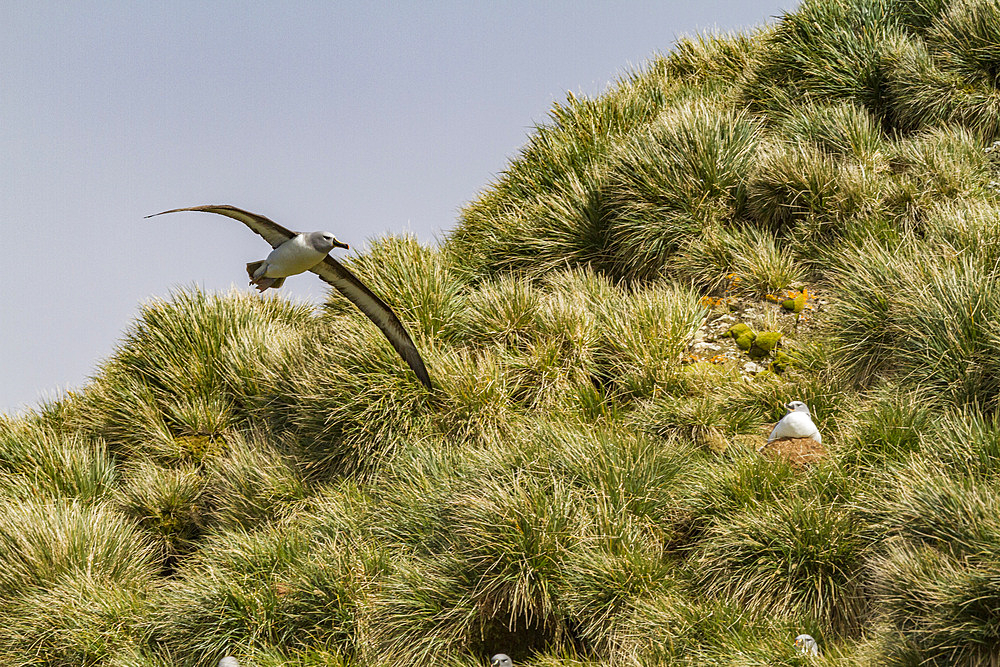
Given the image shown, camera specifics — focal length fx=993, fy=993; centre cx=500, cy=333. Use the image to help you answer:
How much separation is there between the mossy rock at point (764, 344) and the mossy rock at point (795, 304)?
1.43 feet

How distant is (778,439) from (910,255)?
7.57ft

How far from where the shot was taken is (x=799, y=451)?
7.30 meters

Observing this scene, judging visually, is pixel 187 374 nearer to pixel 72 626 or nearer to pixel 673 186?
pixel 72 626

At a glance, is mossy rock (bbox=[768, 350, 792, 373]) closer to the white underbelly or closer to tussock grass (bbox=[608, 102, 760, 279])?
tussock grass (bbox=[608, 102, 760, 279])

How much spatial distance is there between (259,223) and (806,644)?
4.15 meters

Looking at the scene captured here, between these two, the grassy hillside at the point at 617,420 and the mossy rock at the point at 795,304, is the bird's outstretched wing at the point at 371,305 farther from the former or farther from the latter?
the mossy rock at the point at 795,304

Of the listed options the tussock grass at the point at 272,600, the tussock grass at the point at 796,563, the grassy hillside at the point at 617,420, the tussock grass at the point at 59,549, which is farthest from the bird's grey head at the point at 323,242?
the tussock grass at the point at 59,549

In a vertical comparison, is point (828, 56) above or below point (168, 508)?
below

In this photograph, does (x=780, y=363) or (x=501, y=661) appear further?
(x=780, y=363)

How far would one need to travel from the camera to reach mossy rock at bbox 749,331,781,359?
935cm

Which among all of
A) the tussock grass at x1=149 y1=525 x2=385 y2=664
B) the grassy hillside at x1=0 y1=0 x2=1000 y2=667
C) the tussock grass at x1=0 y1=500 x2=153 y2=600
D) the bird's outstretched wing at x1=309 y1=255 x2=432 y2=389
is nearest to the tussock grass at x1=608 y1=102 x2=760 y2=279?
the grassy hillside at x1=0 y1=0 x2=1000 y2=667

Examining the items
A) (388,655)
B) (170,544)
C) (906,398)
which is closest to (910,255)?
(906,398)

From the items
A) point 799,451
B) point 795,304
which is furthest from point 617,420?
point 795,304

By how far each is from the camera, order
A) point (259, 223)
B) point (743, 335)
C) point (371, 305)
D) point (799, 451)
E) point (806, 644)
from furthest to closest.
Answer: point (743, 335) < point (371, 305) < point (799, 451) < point (259, 223) < point (806, 644)
